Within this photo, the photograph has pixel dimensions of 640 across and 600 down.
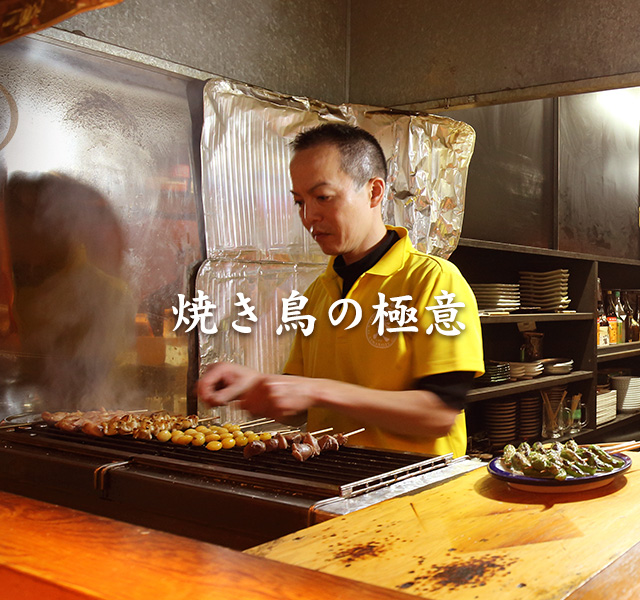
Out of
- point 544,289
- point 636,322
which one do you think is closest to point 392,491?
point 544,289

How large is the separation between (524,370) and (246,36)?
8.65 feet

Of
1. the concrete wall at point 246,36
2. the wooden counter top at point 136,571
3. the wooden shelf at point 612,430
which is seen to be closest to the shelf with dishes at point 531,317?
the wooden shelf at point 612,430

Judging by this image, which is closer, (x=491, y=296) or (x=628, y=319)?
(x=491, y=296)

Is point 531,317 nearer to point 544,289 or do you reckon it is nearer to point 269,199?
point 544,289

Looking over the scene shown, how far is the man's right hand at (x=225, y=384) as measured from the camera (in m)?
1.87

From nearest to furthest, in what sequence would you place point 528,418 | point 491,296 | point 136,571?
point 136,571, point 491,296, point 528,418

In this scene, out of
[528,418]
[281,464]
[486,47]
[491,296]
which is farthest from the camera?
[528,418]

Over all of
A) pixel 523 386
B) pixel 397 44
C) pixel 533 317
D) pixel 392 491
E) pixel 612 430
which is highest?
pixel 397 44

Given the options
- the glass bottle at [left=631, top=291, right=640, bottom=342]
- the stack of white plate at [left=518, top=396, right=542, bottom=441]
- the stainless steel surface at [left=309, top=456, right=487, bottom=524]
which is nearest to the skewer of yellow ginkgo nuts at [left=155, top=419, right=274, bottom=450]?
the stainless steel surface at [left=309, top=456, right=487, bottom=524]

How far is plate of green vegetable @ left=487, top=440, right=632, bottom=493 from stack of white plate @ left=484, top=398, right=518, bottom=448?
281 cm

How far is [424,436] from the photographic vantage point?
2.08 meters

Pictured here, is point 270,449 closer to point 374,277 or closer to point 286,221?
point 374,277

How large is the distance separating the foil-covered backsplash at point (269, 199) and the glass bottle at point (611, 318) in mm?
2605

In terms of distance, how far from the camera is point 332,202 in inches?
90.9
